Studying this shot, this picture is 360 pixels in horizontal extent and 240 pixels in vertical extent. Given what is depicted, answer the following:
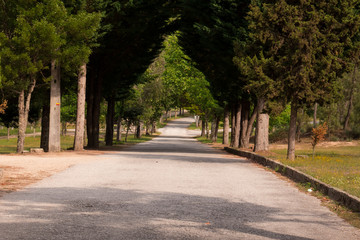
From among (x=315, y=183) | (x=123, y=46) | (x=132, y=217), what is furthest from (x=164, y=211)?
(x=123, y=46)

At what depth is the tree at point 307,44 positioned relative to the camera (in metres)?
20.8

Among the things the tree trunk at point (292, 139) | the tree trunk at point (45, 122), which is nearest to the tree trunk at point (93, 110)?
the tree trunk at point (45, 122)

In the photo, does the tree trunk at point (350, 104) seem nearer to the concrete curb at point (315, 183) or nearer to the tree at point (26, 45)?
the concrete curb at point (315, 183)

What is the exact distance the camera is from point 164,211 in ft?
28.3

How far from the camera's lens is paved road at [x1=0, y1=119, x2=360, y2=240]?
22.8ft

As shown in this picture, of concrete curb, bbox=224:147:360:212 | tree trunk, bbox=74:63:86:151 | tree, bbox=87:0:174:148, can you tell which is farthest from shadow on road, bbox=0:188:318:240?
tree, bbox=87:0:174:148

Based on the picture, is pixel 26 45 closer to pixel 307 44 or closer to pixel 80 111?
pixel 80 111

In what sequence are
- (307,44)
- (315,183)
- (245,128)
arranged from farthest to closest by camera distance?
(245,128) < (307,44) < (315,183)

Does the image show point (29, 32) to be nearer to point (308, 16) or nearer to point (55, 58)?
point (55, 58)

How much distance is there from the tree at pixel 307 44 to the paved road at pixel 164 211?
319 inches

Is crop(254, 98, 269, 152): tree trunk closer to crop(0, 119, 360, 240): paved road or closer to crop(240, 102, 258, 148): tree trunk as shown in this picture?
crop(240, 102, 258, 148): tree trunk

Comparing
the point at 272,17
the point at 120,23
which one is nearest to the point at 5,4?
the point at 120,23

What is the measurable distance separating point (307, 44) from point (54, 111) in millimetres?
13577

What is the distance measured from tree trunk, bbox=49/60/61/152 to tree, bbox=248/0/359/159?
11.2m
